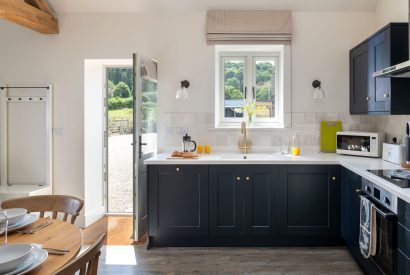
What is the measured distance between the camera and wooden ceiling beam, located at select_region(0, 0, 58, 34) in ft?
9.90

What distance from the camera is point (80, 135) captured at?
12.5ft

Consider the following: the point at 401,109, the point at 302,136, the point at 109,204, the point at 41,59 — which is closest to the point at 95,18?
the point at 41,59

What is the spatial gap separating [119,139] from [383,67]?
3.16 metres

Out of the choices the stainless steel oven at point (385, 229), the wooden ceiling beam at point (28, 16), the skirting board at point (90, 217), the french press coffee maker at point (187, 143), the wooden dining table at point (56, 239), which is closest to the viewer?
the wooden dining table at point (56, 239)

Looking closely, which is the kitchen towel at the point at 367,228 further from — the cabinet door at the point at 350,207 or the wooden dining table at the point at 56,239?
the wooden dining table at the point at 56,239

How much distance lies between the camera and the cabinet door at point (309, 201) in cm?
312

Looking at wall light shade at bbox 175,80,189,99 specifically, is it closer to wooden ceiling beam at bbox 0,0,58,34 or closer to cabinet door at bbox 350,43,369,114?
wooden ceiling beam at bbox 0,0,58,34

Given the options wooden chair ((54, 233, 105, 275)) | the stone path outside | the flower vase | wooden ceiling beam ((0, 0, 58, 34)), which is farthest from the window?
wooden chair ((54, 233, 105, 275))

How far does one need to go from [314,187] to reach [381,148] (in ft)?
2.65

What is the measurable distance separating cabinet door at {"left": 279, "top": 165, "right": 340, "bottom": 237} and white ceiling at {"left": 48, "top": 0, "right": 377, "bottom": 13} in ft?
6.14

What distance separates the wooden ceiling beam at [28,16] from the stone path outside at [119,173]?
1.52m

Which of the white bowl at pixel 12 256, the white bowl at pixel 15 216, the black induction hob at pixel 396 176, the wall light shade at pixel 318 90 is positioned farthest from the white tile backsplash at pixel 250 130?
the white bowl at pixel 12 256

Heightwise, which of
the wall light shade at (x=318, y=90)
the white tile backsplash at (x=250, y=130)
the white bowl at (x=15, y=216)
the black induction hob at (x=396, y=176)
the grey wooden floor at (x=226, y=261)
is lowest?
the grey wooden floor at (x=226, y=261)

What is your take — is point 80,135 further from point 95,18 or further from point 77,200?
point 77,200
